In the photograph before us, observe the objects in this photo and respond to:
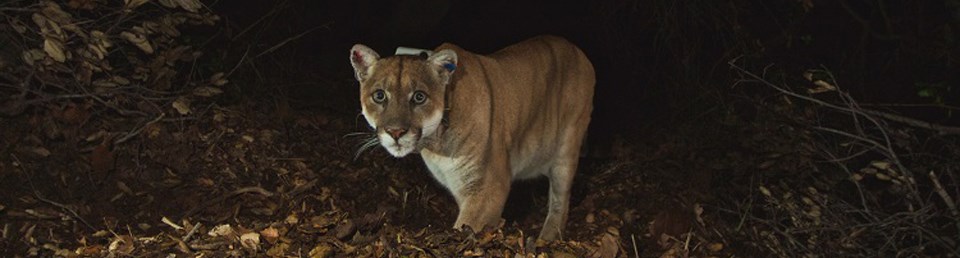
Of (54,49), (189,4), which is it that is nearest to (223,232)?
(189,4)

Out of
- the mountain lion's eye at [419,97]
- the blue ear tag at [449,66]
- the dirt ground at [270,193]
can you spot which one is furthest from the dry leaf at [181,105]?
the blue ear tag at [449,66]

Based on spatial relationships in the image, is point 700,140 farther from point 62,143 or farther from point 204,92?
point 62,143

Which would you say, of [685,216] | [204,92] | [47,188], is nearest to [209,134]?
[204,92]

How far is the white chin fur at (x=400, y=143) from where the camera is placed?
550 cm

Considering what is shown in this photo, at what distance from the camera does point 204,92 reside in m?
6.82

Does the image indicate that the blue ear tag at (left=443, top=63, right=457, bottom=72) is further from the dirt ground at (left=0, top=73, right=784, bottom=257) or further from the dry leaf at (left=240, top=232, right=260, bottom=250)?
the dry leaf at (left=240, top=232, right=260, bottom=250)

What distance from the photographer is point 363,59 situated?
5871mm

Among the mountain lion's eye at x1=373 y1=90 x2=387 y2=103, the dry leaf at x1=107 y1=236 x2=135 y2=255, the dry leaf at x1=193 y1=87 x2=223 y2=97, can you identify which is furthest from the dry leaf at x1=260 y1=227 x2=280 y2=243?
the dry leaf at x1=193 y1=87 x2=223 y2=97

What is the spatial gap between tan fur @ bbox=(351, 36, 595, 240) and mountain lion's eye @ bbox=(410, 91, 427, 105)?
0.01 metres

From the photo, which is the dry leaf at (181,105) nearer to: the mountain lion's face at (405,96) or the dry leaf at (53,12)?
the dry leaf at (53,12)

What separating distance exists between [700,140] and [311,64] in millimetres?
3639

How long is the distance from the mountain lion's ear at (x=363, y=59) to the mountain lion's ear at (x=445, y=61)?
1.07 ft

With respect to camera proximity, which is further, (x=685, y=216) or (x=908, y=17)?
(x=685, y=216)

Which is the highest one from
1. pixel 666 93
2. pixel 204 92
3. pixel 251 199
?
pixel 204 92
